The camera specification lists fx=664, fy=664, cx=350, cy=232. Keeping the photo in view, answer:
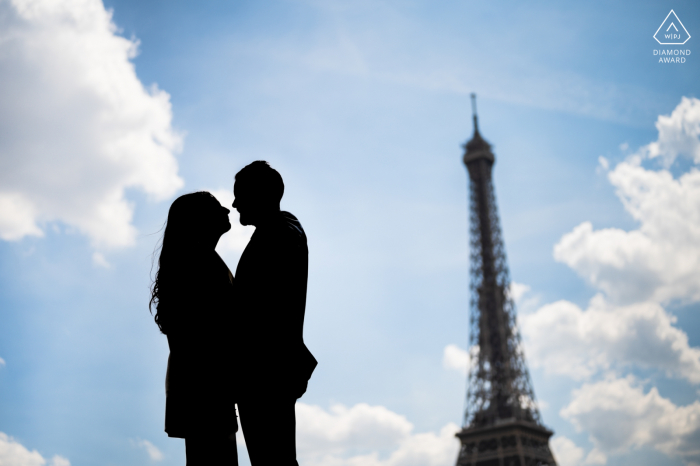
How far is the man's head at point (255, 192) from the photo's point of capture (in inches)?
202

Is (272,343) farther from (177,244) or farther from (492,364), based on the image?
(492,364)

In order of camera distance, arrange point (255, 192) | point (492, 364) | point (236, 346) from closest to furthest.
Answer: point (236, 346) < point (255, 192) < point (492, 364)

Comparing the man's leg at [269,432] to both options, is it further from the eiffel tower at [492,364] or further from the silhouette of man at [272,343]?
the eiffel tower at [492,364]

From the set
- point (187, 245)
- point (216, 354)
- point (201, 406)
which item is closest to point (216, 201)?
point (187, 245)

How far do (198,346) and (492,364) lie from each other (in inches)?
2492

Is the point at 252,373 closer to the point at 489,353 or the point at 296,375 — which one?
the point at 296,375

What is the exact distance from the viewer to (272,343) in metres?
4.68

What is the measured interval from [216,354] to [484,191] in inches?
2697

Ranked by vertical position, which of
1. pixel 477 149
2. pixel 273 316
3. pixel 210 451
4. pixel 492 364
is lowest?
pixel 210 451

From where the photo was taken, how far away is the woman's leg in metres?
4.64

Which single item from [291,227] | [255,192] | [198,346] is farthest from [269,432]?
[255,192]

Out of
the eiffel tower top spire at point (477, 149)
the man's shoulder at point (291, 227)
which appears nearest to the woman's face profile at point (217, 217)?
the man's shoulder at point (291, 227)

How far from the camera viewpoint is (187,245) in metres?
4.99

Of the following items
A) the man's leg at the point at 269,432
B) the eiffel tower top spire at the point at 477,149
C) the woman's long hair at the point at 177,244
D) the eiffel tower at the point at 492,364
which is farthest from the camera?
the eiffel tower top spire at the point at 477,149
